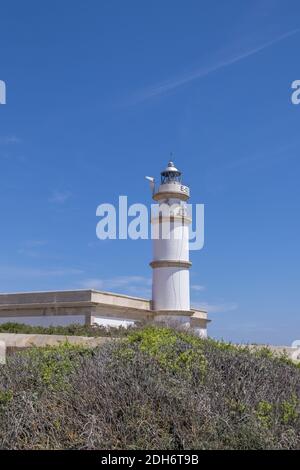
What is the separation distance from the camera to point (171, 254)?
89.9 ft

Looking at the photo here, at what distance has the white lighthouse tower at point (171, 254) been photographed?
88.5ft

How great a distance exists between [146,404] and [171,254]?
23068 mm

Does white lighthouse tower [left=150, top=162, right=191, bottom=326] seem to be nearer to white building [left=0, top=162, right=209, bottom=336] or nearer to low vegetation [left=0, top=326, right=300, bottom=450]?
white building [left=0, top=162, right=209, bottom=336]

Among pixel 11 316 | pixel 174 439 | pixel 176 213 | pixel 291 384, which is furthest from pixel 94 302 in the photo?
pixel 174 439

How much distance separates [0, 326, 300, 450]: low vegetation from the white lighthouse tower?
2082cm

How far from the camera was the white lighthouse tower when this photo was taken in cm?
2697

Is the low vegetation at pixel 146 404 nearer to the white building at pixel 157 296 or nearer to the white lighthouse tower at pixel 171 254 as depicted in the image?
the white building at pixel 157 296

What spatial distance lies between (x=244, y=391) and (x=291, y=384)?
1.10 metres

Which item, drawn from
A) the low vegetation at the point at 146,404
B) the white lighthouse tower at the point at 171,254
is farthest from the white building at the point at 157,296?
the low vegetation at the point at 146,404

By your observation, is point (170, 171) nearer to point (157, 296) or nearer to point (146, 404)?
point (157, 296)

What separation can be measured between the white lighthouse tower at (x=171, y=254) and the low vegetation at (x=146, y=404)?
20.8 m

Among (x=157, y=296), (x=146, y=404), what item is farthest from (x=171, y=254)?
(x=146, y=404)
